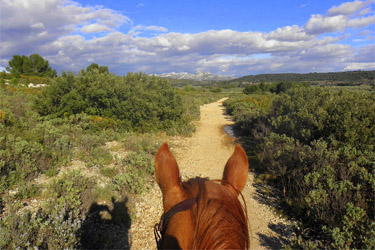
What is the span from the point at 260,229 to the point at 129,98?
7623 mm

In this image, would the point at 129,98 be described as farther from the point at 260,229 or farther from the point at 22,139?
the point at 260,229

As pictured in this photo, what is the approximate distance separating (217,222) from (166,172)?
43 cm

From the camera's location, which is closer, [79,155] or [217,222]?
[217,222]

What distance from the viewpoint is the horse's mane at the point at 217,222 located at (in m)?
0.78

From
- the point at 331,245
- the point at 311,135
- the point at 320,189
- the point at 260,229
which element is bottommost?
the point at 260,229

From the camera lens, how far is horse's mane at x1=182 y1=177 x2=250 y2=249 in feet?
2.56

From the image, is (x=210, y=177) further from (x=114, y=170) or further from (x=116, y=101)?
(x=116, y=101)

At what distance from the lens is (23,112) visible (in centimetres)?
833

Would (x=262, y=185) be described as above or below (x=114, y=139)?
below

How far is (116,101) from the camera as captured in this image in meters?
9.23

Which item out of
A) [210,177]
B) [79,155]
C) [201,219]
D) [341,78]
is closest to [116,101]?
[79,155]

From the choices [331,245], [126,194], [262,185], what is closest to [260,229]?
[331,245]

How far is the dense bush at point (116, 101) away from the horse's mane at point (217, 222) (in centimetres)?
843

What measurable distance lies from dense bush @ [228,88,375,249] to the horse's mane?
2824mm
